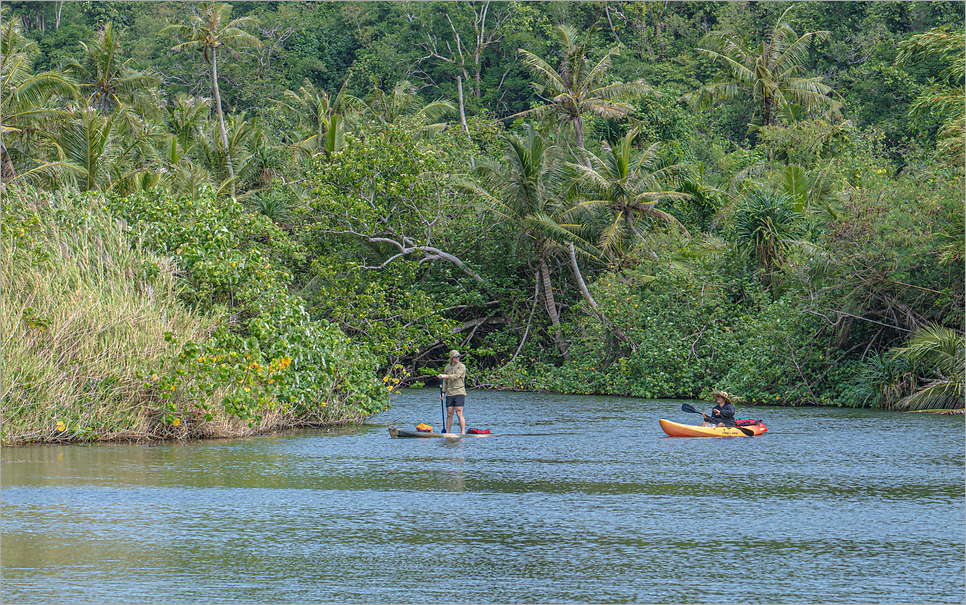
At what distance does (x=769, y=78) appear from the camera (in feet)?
136

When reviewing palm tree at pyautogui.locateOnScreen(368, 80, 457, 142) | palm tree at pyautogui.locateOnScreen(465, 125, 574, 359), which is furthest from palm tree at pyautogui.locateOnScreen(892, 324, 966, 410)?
palm tree at pyautogui.locateOnScreen(368, 80, 457, 142)

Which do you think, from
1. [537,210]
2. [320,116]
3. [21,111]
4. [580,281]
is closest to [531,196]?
→ [537,210]

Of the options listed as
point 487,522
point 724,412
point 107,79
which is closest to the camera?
point 487,522

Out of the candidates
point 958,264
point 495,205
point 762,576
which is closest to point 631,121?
Answer: point 495,205

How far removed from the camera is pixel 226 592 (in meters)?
7.16

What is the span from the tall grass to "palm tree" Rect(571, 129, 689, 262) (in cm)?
1693

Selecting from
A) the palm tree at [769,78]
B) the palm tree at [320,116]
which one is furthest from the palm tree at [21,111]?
the palm tree at [769,78]

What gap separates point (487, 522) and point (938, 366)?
17086mm

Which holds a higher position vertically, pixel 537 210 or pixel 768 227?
pixel 537 210

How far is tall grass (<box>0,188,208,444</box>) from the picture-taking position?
53.4ft

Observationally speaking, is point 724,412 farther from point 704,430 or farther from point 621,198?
point 621,198

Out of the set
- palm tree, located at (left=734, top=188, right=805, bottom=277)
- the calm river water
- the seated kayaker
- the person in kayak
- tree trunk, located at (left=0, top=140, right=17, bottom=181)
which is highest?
tree trunk, located at (left=0, top=140, right=17, bottom=181)

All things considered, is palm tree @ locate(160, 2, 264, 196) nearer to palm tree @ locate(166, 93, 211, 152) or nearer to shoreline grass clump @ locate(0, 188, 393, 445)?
palm tree @ locate(166, 93, 211, 152)

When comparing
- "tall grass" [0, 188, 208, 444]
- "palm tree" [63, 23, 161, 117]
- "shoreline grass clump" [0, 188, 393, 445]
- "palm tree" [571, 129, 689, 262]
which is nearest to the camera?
"tall grass" [0, 188, 208, 444]
